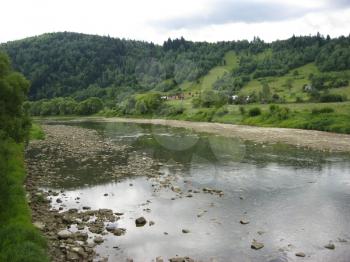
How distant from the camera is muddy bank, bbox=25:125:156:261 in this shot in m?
19.9

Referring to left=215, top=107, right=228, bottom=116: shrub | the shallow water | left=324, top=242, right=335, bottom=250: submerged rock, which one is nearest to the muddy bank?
the shallow water

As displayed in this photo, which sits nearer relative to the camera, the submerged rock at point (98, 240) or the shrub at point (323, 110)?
the submerged rock at point (98, 240)

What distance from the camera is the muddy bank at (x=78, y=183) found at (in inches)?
782

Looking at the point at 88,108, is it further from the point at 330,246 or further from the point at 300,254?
the point at 300,254

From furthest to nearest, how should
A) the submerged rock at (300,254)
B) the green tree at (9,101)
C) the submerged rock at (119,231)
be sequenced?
the green tree at (9,101) → the submerged rock at (119,231) → the submerged rock at (300,254)

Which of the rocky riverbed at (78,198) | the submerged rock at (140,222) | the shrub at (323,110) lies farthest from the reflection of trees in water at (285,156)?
the shrub at (323,110)

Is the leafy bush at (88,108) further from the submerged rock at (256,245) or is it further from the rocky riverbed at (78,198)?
the submerged rock at (256,245)

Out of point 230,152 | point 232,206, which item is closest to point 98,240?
point 232,206

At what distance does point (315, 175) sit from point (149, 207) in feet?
58.6

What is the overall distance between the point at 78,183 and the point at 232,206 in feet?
49.6

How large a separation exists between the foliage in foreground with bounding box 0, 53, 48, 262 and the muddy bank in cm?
151

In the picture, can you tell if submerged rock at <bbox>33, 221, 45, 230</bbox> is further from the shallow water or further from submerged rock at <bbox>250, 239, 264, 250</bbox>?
submerged rock at <bbox>250, 239, 264, 250</bbox>

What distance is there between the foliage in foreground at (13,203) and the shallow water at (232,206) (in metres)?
4.02

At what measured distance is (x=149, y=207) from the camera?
26281mm
